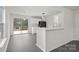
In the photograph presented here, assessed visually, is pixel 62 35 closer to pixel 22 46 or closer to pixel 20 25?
pixel 22 46

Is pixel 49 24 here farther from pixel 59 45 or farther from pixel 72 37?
pixel 59 45

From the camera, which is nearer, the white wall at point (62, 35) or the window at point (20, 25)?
the white wall at point (62, 35)

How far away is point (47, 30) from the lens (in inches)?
127

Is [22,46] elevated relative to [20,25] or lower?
lower

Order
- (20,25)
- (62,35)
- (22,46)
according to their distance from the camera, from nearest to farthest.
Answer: (22,46) → (62,35) → (20,25)

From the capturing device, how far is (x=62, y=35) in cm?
434

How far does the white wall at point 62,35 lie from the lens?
3423mm

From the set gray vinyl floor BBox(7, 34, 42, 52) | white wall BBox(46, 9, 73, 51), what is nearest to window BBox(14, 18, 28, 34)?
gray vinyl floor BBox(7, 34, 42, 52)

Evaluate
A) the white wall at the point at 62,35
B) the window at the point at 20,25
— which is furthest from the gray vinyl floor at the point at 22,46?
the window at the point at 20,25

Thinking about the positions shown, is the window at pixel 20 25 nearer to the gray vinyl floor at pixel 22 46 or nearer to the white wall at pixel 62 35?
the gray vinyl floor at pixel 22 46

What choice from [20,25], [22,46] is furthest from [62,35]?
[20,25]

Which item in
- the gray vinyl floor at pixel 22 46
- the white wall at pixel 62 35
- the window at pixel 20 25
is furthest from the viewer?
the window at pixel 20 25
